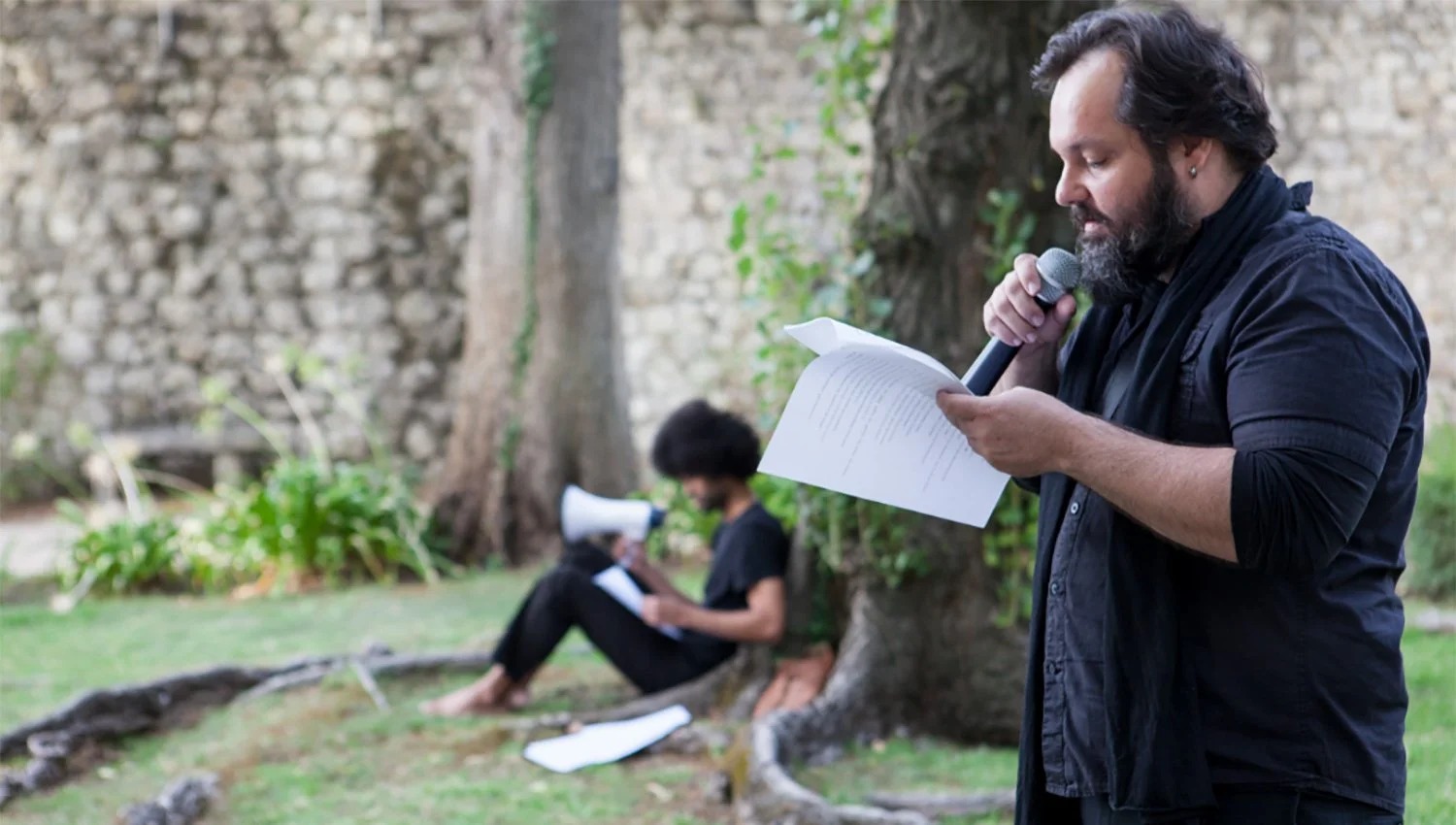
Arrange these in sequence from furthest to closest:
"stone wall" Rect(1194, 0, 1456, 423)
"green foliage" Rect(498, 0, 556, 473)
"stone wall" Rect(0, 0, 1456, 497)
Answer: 1. "stone wall" Rect(1194, 0, 1456, 423)
2. "stone wall" Rect(0, 0, 1456, 497)
3. "green foliage" Rect(498, 0, 556, 473)

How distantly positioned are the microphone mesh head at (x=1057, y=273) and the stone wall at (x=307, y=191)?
8512mm

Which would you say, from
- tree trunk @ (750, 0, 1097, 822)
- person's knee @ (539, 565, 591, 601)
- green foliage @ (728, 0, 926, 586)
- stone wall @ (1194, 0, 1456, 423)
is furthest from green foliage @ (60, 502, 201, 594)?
stone wall @ (1194, 0, 1456, 423)

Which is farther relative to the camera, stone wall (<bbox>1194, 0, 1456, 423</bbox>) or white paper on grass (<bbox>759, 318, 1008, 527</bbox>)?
stone wall (<bbox>1194, 0, 1456, 423</bbox>)

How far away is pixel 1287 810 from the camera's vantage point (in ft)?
5.33

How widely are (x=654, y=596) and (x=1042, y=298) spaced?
9.86 feet

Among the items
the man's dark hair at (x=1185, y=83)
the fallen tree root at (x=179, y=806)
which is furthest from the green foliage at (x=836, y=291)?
the man's dark hair at (x=1185, y=83)

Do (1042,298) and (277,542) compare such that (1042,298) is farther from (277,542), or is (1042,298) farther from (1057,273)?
(277,542)

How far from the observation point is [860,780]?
388 centimetres

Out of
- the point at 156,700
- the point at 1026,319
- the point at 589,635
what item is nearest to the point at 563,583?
the point at 589,635

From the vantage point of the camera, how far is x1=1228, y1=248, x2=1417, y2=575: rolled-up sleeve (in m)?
1.50

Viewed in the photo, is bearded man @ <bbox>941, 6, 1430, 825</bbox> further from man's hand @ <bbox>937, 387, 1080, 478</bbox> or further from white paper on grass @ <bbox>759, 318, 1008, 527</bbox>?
white paper on grass @ <bbox>759, 318, 1008, 527</bbox>

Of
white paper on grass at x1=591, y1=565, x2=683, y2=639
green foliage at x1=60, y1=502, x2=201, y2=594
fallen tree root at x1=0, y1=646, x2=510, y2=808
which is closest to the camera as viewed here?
fallen tree root at x1=0, y1=646, x2=510, y2=808

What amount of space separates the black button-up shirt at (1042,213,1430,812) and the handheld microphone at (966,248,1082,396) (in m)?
0.20

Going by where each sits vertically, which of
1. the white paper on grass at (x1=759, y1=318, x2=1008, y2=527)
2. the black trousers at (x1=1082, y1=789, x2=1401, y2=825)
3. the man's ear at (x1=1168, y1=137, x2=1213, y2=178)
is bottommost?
the black trousers at (x1=1082, y1=789, x2=1401, y2=825)
